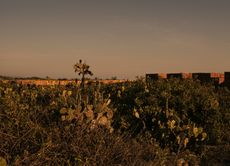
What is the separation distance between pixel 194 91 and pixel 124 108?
180 centimetres

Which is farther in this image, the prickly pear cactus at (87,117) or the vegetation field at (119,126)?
the prickly pear cactus at (87,117)

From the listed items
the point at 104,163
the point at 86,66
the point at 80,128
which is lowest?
the point at 104,163

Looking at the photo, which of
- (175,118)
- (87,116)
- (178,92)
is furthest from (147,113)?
(87,116)

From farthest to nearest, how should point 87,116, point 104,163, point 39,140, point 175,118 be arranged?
point 175,118 → point 87,116 → point 39,140 → point 104,163

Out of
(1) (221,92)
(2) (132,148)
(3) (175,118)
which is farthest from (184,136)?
(1) (221,92)

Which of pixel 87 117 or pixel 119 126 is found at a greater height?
pixel 87 117

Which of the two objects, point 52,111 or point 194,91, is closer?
point 52,111

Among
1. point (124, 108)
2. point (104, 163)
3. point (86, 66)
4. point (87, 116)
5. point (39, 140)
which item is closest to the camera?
point (104, 163)

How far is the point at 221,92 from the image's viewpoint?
Result: 460 inches

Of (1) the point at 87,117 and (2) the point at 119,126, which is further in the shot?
(2) the point at 119,126

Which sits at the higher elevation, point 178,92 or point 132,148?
point 178,92

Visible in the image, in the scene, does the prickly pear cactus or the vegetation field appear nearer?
the vegetation field

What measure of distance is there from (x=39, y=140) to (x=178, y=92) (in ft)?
15.9

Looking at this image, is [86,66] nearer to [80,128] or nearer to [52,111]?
[52,111]
